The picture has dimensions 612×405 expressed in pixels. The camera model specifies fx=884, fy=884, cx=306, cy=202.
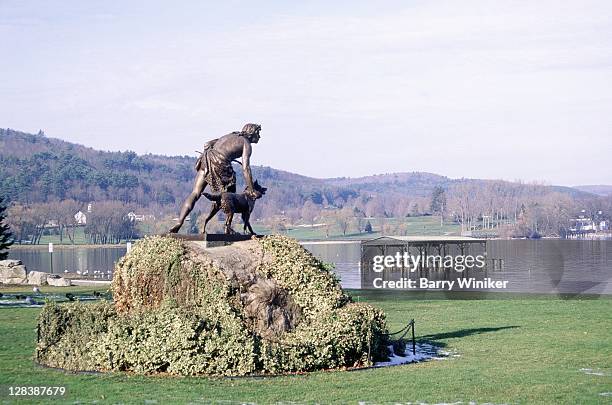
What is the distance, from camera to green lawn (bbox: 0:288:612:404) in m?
14.8

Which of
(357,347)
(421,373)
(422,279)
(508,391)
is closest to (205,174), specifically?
(357,347)

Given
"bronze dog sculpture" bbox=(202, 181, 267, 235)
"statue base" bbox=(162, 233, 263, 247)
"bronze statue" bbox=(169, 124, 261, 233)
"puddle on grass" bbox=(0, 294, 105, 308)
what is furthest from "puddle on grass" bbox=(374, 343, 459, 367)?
"puddle on grass" bbox=(0, 294, 105, 308)

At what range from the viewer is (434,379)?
1659cm

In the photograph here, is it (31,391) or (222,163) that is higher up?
(222,163)

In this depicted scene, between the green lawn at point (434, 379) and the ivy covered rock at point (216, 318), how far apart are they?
0.52 meters

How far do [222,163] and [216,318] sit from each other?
14.1ft

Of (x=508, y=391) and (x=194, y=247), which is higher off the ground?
(x=194, y=247)

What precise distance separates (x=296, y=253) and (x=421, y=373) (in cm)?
407

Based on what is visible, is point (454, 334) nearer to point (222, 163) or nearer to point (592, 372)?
point (592, 372)

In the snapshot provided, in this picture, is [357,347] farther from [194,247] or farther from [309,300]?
[194,247]

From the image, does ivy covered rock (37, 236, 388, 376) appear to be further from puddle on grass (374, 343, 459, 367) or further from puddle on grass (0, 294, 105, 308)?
puddle on grass (0, 294, 105, 308)

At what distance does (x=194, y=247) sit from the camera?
1895 cm

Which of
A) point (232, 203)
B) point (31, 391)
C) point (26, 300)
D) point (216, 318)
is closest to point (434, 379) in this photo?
point (216, 318)

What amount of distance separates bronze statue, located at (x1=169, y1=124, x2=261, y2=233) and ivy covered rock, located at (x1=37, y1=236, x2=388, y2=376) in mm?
1500
